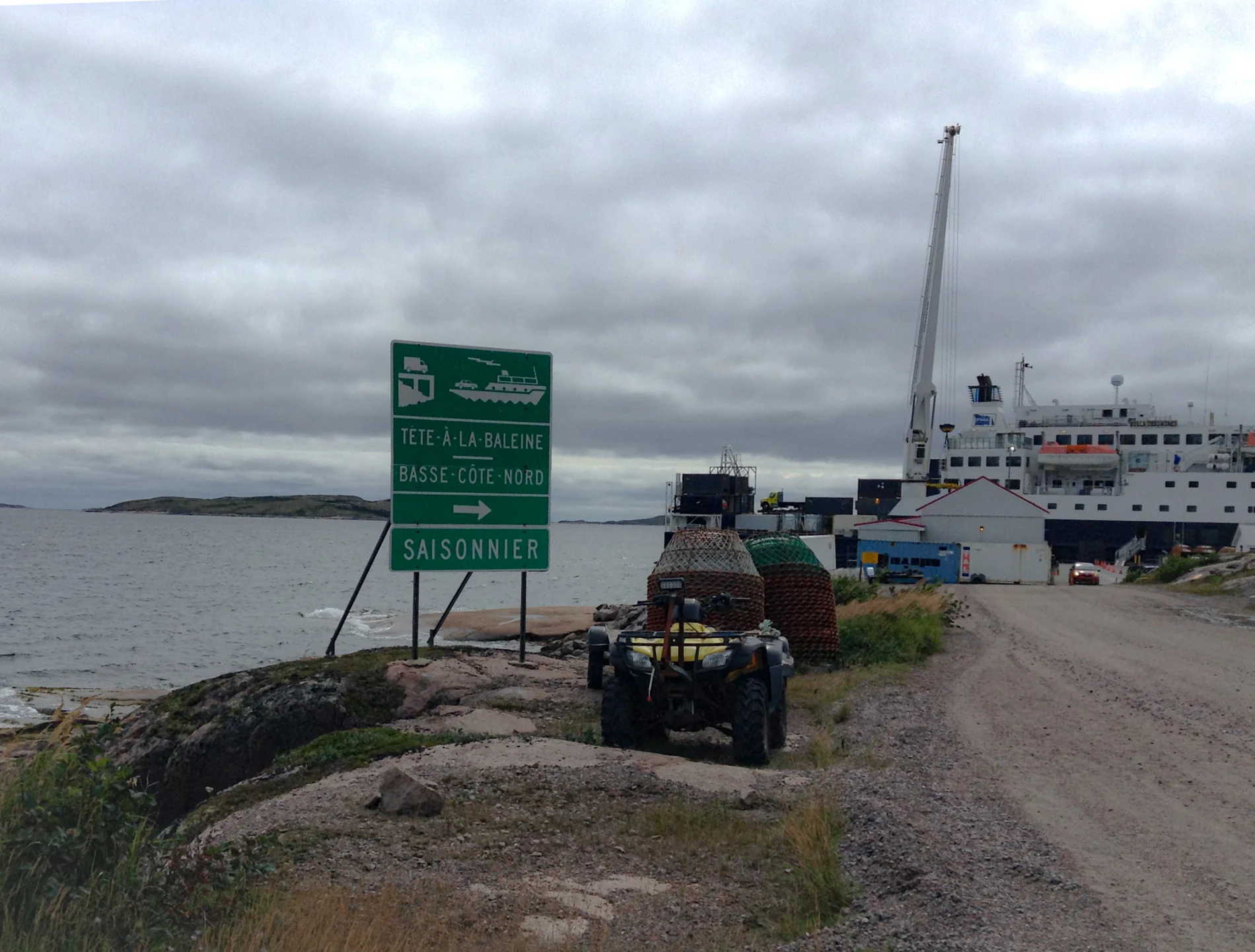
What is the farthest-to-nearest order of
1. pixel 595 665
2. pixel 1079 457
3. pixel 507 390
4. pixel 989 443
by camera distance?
pixel 989 443 < pixel 1079 457 < pixel 507 390 < pixel 595 665

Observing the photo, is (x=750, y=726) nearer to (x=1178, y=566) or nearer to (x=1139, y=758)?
(x=1139, y=758)

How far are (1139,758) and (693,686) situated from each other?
4301 millimetres

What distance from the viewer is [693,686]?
1061 cm

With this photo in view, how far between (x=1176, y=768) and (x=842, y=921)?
541cm

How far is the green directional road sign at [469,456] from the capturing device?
1488 cm

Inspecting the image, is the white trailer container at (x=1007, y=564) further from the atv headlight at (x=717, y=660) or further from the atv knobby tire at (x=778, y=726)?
the atv headlight at (x=717, y=660)

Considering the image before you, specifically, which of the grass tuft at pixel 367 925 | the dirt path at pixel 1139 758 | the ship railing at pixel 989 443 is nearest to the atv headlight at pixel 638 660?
the dirt path at pixel 1139 758

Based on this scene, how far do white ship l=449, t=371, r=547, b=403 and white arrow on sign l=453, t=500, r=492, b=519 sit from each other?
1516 millimetres

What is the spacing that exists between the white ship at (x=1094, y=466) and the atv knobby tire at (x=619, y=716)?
62563 mm

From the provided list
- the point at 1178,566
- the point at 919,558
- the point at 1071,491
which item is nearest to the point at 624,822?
the point at 1178,566

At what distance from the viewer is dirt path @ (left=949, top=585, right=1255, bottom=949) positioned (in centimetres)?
→ 607

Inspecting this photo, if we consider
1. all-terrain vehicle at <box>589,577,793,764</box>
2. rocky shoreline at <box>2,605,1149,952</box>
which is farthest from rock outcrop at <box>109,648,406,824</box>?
all-terrain vehicle at <box>589,577,793,764</box>

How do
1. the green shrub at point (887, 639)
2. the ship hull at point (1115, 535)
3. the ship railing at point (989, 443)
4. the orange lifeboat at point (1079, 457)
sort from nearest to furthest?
the green shrub at point (887, 639), the ship hull at point (1115, 535), the orange lifeboat at point (1079, 457), the ship railing at point (989, 443)

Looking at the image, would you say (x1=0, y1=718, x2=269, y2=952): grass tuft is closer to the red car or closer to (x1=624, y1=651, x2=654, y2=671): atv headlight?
(x1=624, y1=651, x2=654, y2=671): atv headlight
